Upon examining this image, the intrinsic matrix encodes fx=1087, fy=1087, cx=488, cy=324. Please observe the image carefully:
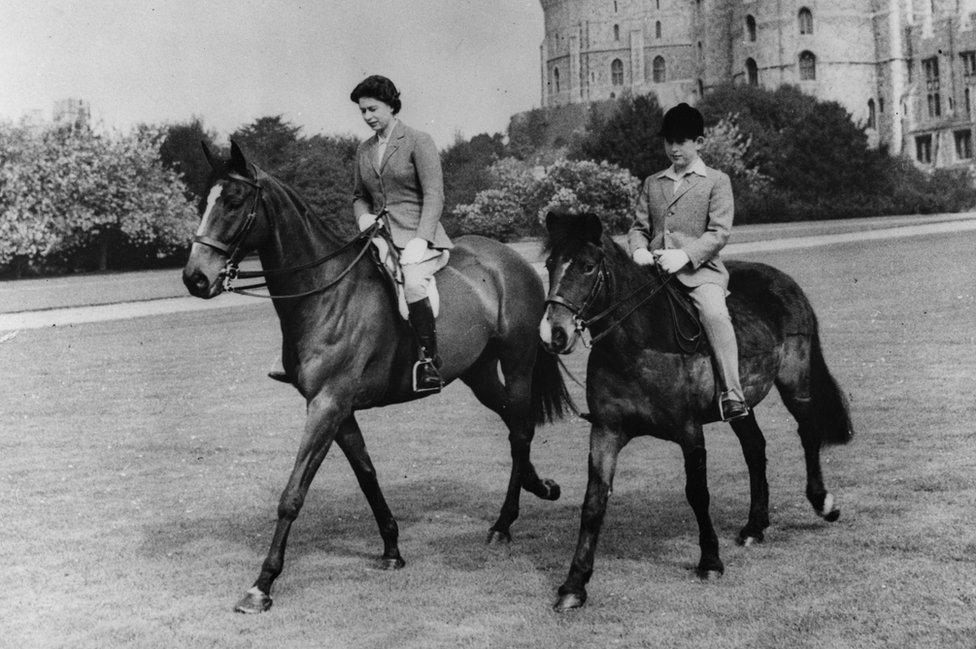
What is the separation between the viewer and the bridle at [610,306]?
245 inches

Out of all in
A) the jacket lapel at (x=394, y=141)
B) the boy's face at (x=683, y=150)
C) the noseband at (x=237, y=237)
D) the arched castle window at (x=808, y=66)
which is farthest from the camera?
the arched castle window at (x=808, y=66)

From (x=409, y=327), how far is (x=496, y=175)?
5305 cm

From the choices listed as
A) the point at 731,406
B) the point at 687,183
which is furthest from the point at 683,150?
the point at 731,406

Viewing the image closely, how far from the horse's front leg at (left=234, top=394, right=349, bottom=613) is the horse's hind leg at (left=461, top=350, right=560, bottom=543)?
1701 millimetres

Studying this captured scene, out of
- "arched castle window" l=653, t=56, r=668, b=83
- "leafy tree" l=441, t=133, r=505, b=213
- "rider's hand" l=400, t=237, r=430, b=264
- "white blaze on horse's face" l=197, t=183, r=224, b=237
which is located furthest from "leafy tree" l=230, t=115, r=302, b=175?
"arched castle window" l=653, t=56, r=668, b=83

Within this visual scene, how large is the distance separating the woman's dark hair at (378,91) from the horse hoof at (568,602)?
3633 millimetres

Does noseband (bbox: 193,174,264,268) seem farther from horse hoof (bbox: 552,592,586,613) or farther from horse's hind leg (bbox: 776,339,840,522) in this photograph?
horse's hind leg (bbox: 776,339,840,522)

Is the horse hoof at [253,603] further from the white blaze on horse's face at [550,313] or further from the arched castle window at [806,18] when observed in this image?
the arched castle window at [806,18]

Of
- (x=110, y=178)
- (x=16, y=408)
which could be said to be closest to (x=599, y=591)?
(x=16, y=408)

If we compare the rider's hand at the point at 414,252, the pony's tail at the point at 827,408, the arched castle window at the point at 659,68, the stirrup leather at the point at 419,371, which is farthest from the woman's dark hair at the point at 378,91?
the arched castle window at the point at 659,68

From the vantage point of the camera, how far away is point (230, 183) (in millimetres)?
6898

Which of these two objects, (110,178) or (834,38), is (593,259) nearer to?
(110,178)

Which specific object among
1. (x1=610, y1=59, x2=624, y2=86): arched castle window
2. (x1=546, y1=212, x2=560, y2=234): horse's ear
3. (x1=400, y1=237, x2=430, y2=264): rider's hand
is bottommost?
(x1=400, y1=237, x2=430, y2=264): rider's hand

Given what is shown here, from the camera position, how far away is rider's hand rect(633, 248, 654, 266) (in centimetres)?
688
